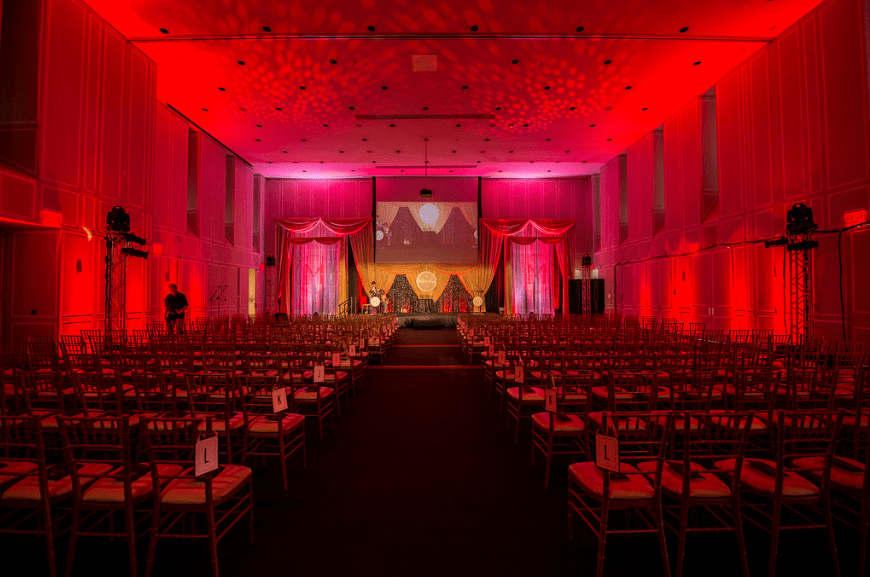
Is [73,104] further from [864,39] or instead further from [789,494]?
[864,39]

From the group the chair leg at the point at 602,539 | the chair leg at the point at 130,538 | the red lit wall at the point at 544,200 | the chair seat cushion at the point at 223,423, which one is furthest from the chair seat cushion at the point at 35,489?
the red lit wall at the point at 544,200

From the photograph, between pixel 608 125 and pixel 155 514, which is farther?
pixel 608 125

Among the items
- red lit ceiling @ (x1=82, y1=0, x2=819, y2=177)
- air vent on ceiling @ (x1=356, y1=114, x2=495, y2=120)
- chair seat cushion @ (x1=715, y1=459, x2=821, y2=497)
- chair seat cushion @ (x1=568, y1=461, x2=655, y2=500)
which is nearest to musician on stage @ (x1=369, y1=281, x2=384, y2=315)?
red lit ceiling @ (x1=82, y1=0, x2=819, y2=177)

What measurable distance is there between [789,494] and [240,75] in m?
12.1

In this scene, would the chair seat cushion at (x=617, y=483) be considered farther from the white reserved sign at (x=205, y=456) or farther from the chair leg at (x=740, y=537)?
the white reserved sign at (x=205, y=456)

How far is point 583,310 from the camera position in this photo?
62.6 ft

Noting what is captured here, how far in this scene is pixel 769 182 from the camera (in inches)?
371

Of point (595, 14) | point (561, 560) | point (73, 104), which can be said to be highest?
point (595, 14)

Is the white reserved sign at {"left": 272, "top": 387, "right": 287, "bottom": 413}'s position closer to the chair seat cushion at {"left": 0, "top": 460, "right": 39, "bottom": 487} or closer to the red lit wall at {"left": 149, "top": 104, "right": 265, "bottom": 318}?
the chair seat cushion at {"left": 0, "top": 460, "right": 39, "bottom": 487}

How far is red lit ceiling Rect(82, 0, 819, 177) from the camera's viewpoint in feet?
27.2

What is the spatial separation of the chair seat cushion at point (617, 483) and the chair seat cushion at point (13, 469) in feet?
9.34

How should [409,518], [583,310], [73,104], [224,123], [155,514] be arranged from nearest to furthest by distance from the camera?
[155,514] < [409,518] < [73,104] < [224,123] < [583,310]

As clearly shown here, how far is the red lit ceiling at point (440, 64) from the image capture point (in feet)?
27.2

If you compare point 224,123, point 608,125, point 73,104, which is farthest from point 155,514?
point 608,125
